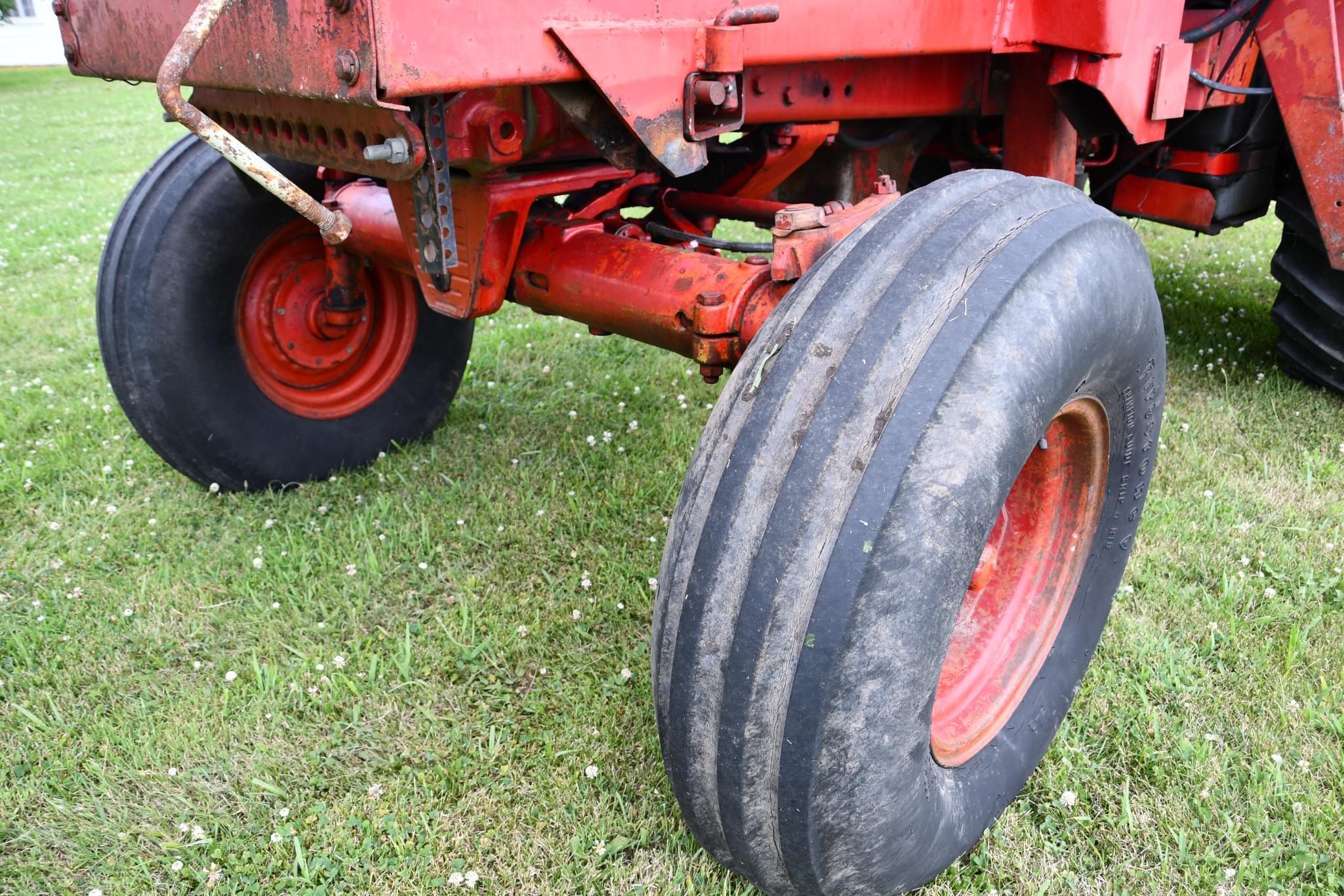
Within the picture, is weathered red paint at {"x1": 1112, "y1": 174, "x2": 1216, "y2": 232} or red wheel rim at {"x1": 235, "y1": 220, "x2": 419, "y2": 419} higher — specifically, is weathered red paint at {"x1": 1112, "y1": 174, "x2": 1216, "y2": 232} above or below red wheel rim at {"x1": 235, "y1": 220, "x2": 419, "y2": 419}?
above

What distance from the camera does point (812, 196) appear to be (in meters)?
2.98

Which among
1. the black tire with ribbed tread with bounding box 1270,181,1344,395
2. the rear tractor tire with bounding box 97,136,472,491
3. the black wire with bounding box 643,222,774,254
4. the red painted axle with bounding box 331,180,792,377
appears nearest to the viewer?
the red painted axle with bounding box 331,180,792,377

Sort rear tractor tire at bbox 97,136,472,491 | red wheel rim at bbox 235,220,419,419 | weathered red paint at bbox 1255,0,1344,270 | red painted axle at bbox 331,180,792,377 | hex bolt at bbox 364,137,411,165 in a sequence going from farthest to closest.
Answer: red wheel rim at bbox 235,220,419,419, rear tractor tire at bbox 97,136,472,491, weathered red paint at bbox 1255,0,1344,270, red painted axle at bbox 331,180,792,377, hex bolt at bbox 364,137,411,165

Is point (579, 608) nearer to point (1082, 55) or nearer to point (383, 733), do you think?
point (383, 733)

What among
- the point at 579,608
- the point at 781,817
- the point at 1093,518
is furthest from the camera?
the point at 579,608

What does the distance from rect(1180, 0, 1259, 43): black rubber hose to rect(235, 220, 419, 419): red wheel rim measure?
7.41 feet

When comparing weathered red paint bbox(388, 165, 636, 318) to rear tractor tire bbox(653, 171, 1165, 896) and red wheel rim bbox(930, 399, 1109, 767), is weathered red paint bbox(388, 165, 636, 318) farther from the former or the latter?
red wheel rim bbox(930, 399, 1109, 767)

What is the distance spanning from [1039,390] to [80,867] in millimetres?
1886

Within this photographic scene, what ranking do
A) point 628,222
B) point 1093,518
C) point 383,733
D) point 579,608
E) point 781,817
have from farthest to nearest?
1. point 579,608
2. point 628,222
3. point 383,733
4. point 1093,518
5. point 781,817

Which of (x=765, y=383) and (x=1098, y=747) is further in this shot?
(x=1098, y=747)

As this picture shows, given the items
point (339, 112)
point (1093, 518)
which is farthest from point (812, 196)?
point (339, 112)

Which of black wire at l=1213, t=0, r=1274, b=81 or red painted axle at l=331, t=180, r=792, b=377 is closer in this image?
red painted axle at l=331, t=180, r=792, b=377

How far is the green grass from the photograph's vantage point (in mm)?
1796

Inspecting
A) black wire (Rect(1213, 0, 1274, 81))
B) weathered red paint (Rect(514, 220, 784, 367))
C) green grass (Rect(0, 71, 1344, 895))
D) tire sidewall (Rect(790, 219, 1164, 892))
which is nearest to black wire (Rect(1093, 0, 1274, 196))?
black wire (Rect(1213, 0, 1274, 81))
